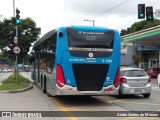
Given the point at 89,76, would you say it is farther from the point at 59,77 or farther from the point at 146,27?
the point at 146,27

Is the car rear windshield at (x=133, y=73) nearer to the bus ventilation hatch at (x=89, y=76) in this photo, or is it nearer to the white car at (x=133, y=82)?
the white car at (x=133, y=82)

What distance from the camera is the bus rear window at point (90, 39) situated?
14016 millimetres

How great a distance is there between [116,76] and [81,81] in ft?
5.06

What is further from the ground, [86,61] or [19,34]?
[19,34]

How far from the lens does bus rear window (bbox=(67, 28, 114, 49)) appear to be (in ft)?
46.0

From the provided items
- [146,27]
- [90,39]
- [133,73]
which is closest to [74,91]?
A: [90,39]

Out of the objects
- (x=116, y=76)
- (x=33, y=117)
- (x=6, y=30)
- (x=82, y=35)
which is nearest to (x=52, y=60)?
(x=82, y=35)

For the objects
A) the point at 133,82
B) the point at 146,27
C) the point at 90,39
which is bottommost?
the point at 133,82

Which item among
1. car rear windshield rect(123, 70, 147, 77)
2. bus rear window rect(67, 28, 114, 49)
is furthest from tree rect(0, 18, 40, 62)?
bus rear window rect(67, 28, 114, 49)

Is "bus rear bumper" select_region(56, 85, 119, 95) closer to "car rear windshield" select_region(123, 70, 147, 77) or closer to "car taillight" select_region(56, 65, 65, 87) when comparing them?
"car taillight" select_region(56, 65, 65, 87)

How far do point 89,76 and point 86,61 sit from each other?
61cm

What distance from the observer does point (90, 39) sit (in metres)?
14.2

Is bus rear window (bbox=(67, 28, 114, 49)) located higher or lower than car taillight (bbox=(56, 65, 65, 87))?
higher

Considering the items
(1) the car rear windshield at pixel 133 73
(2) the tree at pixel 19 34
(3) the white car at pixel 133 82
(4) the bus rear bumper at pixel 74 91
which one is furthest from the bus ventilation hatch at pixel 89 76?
(2) the tree at pixel 19 34
